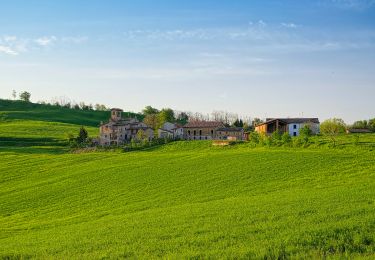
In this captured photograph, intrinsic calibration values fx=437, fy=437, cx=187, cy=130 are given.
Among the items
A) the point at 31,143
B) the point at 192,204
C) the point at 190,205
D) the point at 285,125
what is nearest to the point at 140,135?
the point at 31,143

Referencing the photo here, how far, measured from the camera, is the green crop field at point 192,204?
1777cm

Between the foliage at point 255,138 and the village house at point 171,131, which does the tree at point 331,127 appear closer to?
the foliage at point 255,138

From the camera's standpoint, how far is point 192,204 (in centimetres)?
3462

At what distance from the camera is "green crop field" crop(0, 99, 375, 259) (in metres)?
17.8

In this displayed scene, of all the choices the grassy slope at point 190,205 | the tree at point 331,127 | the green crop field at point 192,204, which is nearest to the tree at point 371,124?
the tree at point 331,127

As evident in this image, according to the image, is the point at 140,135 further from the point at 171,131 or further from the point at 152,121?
the point at 152,121

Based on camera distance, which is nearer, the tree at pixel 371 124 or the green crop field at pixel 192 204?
the green crop field at pixel 192 204

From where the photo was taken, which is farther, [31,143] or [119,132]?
[119,132]

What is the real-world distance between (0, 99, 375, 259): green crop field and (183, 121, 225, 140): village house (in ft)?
108

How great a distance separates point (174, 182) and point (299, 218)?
27.5 m

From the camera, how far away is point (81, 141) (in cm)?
11369

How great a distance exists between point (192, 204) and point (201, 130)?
287 feet

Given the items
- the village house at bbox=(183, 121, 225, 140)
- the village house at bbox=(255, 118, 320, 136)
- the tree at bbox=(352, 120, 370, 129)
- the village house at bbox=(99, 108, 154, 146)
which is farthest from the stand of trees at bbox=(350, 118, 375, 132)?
the village house at bbox=(99, 108, 154, 146)

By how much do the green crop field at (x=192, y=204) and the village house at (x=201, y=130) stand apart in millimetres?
32877
